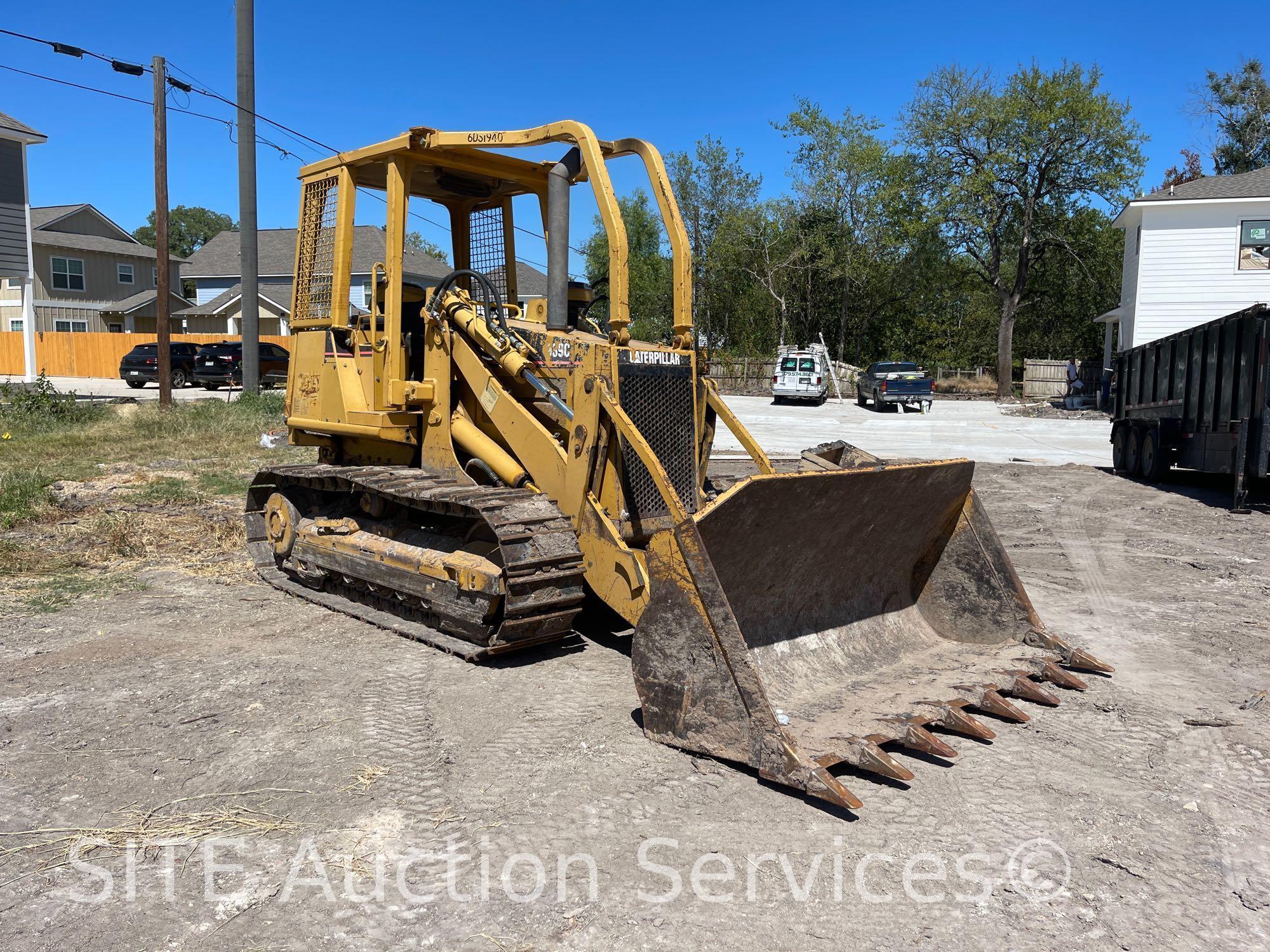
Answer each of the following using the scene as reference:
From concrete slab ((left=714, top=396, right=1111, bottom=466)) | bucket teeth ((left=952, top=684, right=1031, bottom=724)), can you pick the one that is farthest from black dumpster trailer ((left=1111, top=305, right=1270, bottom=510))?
bucket teeth ((left=952, top=684, right=1031, bottom=724))

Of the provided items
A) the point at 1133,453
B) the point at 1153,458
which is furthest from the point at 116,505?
the point at 1133,453

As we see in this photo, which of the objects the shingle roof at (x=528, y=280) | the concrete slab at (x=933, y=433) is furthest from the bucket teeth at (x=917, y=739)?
the concrete slab at (x=933, y=433)

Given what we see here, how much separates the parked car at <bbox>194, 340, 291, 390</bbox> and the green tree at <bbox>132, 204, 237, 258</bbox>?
78.8 meters

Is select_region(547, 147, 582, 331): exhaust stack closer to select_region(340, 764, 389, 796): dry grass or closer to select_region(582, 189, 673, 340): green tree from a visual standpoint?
select_region(340, 764, 389, 796): dry grass

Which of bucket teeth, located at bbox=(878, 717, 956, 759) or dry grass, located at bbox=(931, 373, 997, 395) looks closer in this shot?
bucket teeth, located at bbox=(878, 717, 956, 759)

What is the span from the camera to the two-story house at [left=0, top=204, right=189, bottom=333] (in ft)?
145

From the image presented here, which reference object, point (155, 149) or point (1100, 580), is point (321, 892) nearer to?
point (1100, 580)

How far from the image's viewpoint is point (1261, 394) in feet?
38.4

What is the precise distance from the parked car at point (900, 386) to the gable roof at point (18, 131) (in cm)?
2440

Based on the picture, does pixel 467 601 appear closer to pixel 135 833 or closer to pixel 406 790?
pixel 406 790

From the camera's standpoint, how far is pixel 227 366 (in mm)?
34156

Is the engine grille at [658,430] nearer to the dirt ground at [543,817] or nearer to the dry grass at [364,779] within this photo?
the dirt ground at [543,817]

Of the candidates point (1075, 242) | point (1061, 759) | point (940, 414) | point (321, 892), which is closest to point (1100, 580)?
point (1061, 759)

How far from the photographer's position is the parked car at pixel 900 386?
31734 millimetres
